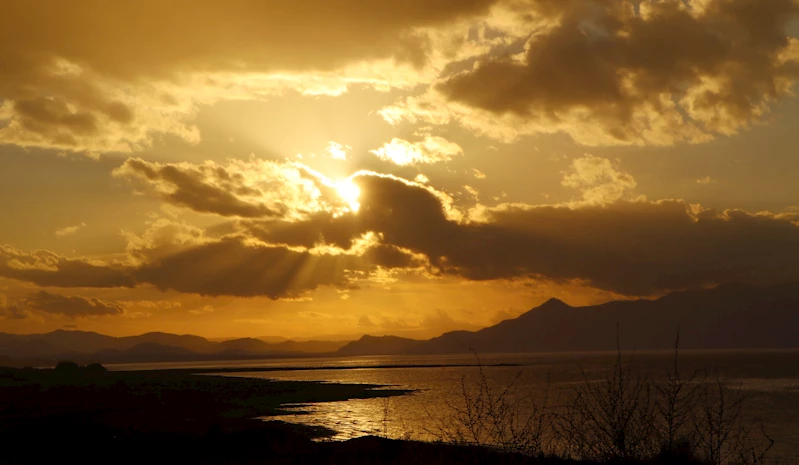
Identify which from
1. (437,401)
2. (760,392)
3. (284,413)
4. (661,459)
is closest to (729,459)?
(661,459)

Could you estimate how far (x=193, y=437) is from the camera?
34375 millimetres

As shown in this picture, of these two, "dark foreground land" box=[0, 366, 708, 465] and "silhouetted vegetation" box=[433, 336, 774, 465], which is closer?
"silhouetted vegetation" box=[433, 336, 774, 465]

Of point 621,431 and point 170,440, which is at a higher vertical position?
point 621,431

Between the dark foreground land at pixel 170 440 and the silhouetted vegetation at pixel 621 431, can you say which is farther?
the dark foreground land at pixel 170 440

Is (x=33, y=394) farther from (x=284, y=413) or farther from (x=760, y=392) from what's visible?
(x=760, y=392)

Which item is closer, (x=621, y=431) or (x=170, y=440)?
(x=621, y=431)

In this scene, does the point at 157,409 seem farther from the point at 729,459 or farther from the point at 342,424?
the point at 729,459

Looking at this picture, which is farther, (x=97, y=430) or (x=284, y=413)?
(x=284, y=413)

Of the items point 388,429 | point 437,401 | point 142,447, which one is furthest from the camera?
point 437,401

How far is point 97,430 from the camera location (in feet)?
117

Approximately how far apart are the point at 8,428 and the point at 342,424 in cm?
2413

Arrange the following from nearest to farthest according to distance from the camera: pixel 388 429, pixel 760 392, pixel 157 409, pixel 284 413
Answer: pixel 388 429, pixel 157 409, pixel 284 413, pixel 760 392

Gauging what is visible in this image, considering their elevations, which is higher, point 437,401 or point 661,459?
point 661,459

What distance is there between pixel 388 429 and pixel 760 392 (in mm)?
62452
